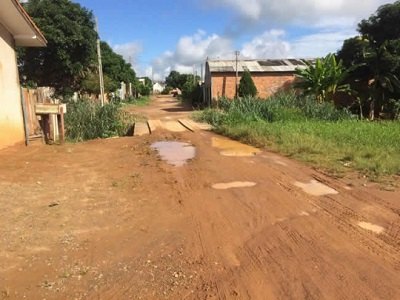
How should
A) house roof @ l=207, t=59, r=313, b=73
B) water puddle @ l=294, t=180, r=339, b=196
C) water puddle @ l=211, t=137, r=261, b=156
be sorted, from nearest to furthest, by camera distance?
water puddle @ l=294, t=180, r=339, b=196 → water puddle @ l=211, t=137, r=261, b=156 → house roof @ l=207, t=59, r=313, b=73

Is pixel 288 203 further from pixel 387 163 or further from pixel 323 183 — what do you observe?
pixel 387 163

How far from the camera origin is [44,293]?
3756mm

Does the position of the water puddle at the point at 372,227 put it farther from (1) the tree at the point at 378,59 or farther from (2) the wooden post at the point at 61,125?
(1) the tree at the point at 378,59

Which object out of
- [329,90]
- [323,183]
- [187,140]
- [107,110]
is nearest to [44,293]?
[323,183]

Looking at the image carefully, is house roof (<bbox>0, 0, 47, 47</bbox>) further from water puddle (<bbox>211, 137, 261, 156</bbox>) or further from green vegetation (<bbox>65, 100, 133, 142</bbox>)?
water puddle (<bbox>211, 137, 261, 156</bbox>)

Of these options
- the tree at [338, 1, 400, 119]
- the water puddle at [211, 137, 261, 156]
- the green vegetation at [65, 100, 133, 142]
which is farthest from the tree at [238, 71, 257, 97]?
the water puddle at [211, 137, 261, 156]

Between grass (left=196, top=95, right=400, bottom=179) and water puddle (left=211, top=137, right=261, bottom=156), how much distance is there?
43 cm

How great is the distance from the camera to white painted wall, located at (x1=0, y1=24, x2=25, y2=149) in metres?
11.7

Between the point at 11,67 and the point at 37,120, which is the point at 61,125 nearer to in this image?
the point at 37,120

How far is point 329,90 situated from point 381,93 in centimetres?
454

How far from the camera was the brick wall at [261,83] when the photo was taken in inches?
1362

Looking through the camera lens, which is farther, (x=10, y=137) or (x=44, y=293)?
(x=10, y=137)

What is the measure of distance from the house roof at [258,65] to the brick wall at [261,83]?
39 centimetres

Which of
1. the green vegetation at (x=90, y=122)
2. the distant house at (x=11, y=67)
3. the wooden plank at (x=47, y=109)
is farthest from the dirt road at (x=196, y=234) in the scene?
the green vegetation at (x=90, y=122)
